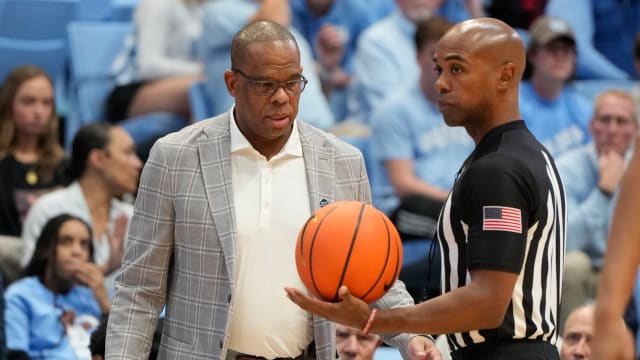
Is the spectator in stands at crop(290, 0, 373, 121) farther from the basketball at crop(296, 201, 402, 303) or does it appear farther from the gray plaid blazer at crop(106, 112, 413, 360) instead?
the basketball at crop(296, 201, 402, 303)

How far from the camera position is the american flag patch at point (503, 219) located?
3418 mm

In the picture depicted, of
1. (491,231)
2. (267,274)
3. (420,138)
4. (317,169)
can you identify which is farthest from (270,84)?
(420,138)

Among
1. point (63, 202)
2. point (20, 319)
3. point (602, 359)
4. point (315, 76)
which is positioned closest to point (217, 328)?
point (602, 359)

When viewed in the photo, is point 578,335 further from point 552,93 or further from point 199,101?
point 199,101

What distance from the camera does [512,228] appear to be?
3424 millimetres

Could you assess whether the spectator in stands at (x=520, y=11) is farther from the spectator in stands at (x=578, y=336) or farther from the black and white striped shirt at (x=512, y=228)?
the black and white striped shirt at (x=512, y=228)

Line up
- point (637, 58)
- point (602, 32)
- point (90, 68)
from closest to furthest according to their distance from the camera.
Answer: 1. point (637, 58)
2. point (90, 68)
3. point (602, 32)

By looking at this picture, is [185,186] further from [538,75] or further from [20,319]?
[538,75]

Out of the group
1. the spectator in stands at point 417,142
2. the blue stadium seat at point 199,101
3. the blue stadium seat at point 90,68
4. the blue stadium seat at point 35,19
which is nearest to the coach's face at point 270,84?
the spectator in stands at point 417,142

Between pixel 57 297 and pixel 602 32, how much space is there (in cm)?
507

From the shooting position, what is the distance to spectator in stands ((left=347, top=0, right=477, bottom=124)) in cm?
823

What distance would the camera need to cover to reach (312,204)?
395 cm

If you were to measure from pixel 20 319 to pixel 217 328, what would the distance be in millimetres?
2675

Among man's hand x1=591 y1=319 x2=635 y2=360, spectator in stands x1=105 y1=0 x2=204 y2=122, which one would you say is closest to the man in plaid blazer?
man's hand x1=591 y1=319 x2=635 y2=360
